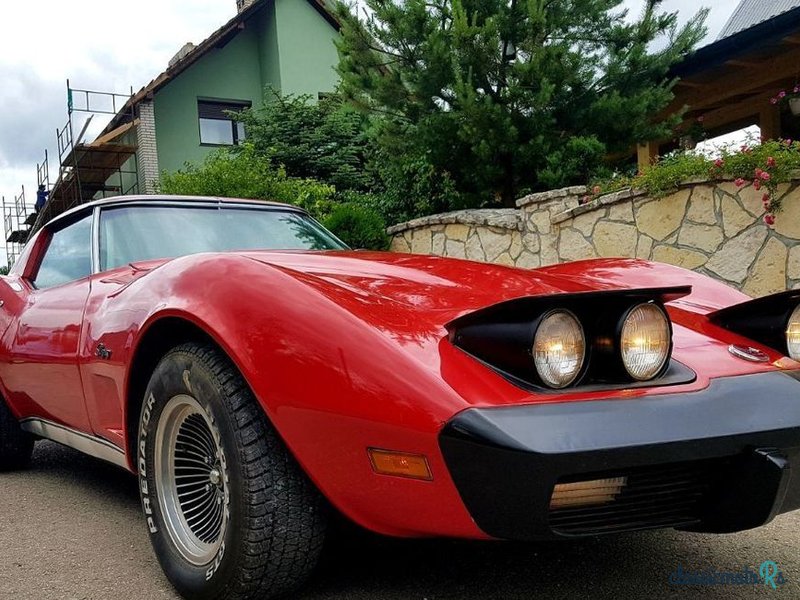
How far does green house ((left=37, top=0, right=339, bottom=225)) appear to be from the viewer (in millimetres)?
17609

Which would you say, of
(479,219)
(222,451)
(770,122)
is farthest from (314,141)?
(222,451)

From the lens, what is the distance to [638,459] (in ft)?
4.71

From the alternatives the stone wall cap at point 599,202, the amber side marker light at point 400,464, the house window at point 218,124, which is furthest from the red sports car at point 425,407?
the house window at point 218,124

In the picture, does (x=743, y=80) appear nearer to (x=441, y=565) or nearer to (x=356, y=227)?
(x=356, y=227)

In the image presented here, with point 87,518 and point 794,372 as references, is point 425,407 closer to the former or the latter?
point 794,372

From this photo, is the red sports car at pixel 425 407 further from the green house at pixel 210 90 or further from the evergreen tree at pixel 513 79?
the green house at pixel 210 90

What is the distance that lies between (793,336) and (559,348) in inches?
31.9

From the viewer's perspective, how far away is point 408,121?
8.47 m

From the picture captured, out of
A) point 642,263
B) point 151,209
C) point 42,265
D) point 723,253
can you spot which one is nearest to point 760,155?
point 723,253

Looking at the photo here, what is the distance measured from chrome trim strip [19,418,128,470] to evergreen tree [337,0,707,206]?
531 centimetres

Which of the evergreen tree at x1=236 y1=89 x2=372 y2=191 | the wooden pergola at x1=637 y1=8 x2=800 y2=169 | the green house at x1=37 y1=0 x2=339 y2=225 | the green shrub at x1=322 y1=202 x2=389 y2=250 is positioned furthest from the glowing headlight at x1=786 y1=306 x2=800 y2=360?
the green house at x1=37 y1=0 x2=339 y2=225

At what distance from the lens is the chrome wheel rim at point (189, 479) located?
1.91 meters

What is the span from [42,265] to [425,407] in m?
2.61

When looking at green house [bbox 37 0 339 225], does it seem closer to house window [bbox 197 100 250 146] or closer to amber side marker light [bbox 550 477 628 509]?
house window [bbox 197 100 250 146]
